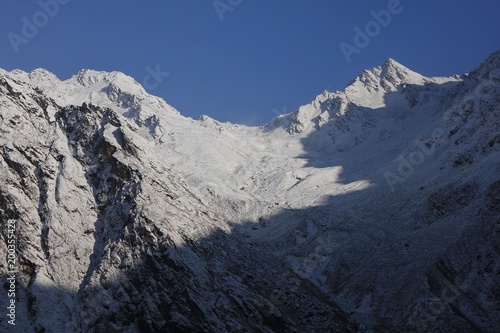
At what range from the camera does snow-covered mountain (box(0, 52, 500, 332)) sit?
55.1 meters

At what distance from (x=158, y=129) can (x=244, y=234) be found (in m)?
60.9

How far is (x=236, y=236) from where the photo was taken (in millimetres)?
73125

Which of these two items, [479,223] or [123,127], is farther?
[123,127]

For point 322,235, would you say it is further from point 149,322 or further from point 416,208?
point 149,322

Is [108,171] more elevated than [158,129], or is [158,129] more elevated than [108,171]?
[158,129]

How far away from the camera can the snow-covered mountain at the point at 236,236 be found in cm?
5506

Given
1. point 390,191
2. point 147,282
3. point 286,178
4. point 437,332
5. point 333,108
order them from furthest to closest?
1. point 333,108
2. point 286,178
3. point 390,191
4. point 147,282
5. point 437,332

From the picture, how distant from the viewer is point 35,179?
67.4 meters

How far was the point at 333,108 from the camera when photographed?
516 ft

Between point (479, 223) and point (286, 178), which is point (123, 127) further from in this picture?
point (479, 223)

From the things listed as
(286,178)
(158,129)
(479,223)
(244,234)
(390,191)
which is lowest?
(479,223)

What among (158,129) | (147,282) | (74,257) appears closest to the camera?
(147,282)

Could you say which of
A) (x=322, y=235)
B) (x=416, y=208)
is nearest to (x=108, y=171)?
(x=322, y=235)

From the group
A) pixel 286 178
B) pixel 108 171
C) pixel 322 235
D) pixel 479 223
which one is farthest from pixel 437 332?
pixel 286 178
